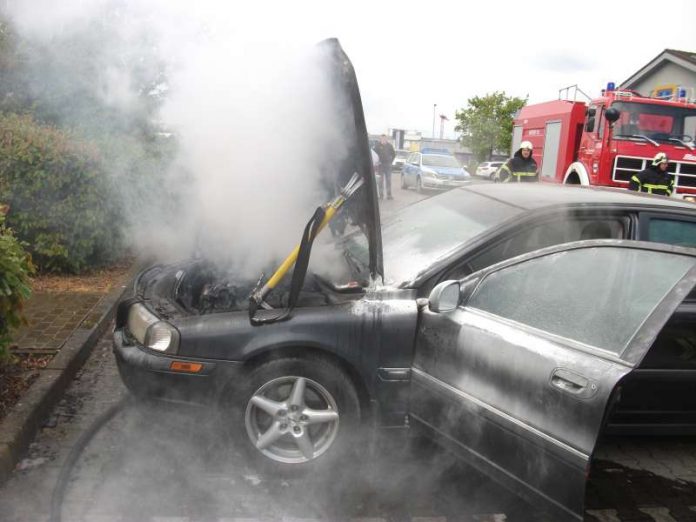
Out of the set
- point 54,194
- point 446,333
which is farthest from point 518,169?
point 446,333

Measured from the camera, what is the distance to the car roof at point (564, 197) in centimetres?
328

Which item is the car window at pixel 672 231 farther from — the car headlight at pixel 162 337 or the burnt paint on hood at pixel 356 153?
the car headlight at pixel 162 337

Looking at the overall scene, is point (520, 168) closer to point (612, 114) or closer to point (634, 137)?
point (612, 114)

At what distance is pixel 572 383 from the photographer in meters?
2.31

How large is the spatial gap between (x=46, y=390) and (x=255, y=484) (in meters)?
1.60

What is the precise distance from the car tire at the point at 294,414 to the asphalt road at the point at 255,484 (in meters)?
0.09

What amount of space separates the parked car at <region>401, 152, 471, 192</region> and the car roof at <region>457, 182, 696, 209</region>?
14.0 metres

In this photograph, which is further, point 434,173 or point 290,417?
point 434,173

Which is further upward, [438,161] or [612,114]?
[612,114]

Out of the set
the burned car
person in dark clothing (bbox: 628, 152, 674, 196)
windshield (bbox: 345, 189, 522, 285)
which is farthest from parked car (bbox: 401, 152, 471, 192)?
the burned car

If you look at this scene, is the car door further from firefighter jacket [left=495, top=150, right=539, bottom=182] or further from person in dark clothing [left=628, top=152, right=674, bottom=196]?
person in dark clothing [left=628, top=152, right=674, bottom=196]

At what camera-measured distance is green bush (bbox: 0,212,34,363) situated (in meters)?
3.11

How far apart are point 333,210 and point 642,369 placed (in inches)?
73.3

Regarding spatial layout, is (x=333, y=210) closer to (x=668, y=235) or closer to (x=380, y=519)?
(x=380, y=519)
